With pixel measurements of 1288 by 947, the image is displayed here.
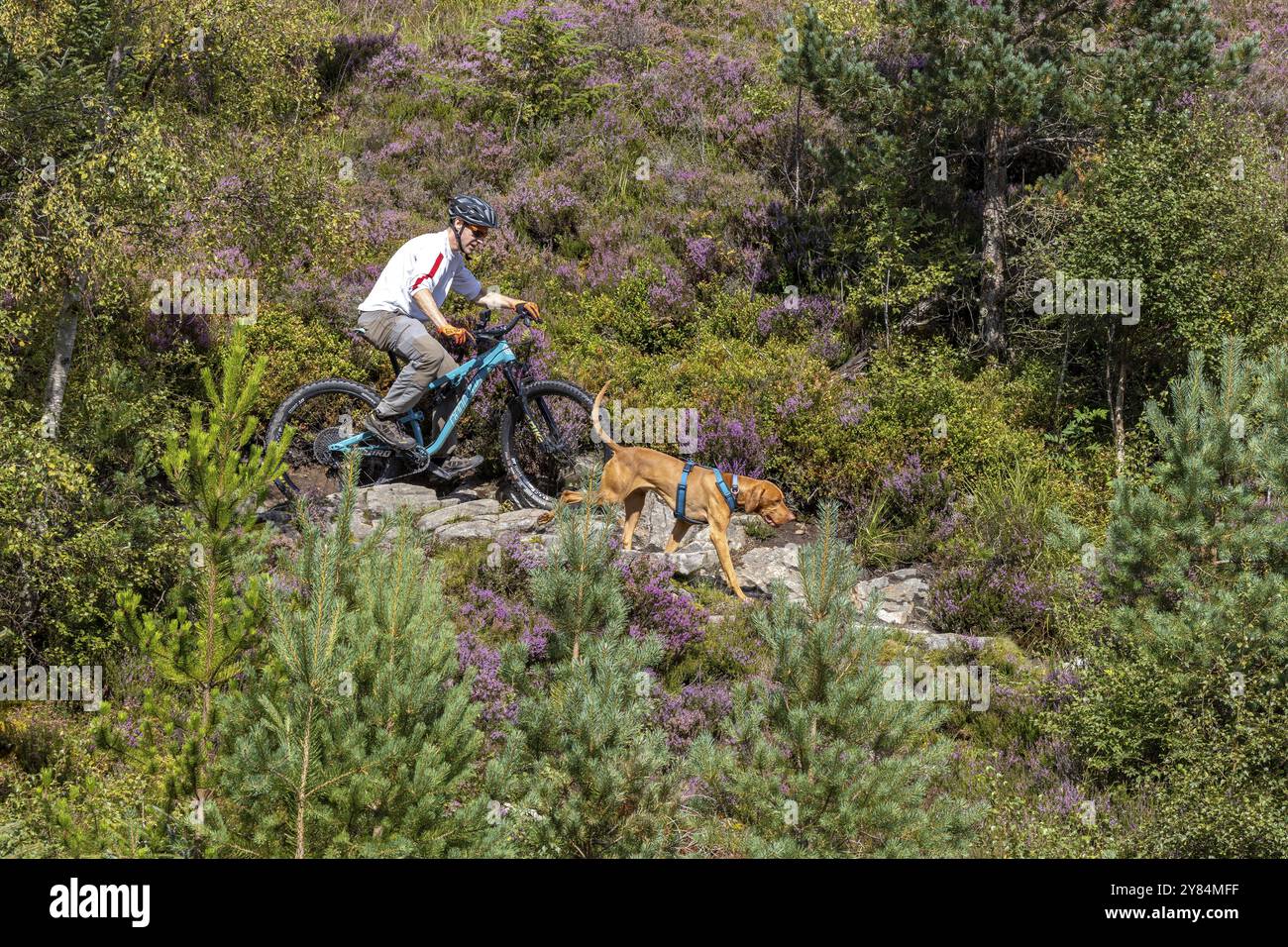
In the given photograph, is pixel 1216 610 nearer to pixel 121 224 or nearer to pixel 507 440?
pixel 507 440

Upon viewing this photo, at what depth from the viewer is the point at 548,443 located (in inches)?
407

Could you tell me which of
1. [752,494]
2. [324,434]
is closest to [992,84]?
[752,494]

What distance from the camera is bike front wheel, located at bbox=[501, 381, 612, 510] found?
10164 millimetres

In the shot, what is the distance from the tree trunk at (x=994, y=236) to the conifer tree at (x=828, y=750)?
26.5ft

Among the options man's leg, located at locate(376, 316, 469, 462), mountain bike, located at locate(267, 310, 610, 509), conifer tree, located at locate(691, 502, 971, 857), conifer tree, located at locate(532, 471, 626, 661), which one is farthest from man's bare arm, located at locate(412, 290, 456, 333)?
conifer tree, located at locate(691, 502, 971, 857)

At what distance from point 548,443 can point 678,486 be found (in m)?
1.68

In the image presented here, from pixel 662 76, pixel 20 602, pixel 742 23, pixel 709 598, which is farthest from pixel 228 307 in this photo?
pixel 742 23

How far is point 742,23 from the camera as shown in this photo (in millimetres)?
17906

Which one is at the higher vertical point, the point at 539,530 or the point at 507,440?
the point at 507,440

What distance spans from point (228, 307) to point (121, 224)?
2.18 meters

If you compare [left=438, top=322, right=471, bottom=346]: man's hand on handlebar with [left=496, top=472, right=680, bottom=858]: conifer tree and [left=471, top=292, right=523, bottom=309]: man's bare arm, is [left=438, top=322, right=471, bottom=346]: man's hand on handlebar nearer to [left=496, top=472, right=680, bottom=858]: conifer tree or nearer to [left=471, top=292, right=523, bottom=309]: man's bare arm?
[left=471, top=292, right=523, bottom=309]: man's bare arm

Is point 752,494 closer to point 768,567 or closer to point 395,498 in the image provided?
point 768,567

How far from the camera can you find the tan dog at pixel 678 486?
909cm

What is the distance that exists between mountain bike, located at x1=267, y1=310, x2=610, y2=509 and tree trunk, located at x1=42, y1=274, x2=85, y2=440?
1620mm
